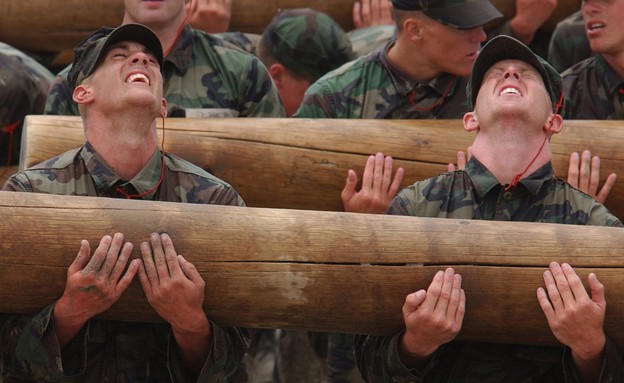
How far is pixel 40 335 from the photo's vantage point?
5.75 meters

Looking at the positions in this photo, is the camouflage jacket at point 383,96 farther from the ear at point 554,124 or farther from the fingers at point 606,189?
the ear at point 554,124

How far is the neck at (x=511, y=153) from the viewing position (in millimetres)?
6309

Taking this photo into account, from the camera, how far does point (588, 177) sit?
688cm

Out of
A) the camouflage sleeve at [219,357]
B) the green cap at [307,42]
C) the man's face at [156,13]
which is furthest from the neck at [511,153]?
the green cap at [307,42]

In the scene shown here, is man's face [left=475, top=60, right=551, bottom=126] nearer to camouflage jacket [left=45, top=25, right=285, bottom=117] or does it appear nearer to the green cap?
camouflage jacket [left=45, top=25, right=285, bottom=117]

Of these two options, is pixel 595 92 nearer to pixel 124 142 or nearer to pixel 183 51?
pixel 183 51

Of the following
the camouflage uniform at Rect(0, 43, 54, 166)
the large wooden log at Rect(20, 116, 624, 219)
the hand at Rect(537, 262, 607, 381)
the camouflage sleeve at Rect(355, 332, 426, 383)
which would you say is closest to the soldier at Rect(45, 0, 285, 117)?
the large wooden log at Rect(20, 116, 624, 219)

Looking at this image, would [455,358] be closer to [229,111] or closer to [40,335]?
[40,335]

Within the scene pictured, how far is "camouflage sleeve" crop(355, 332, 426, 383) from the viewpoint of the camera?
5.88 metres

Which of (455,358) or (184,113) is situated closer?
(455,358)

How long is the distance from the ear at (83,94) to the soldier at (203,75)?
1100mm

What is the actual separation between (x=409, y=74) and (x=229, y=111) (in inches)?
32.4

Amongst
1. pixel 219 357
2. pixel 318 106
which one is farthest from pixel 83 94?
pixel 318 106

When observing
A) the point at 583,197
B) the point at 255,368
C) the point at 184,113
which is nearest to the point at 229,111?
the point at 184,113
